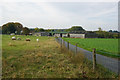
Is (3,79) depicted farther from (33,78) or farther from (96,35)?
(96,35)

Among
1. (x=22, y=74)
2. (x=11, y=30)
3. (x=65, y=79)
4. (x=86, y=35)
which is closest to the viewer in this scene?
(x=65, y=79)

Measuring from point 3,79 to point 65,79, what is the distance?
2.64 metres

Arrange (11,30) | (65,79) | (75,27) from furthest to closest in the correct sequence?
1. (75,27)
2. (11,30)
3. (65,79)

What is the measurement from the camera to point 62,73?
188 inches

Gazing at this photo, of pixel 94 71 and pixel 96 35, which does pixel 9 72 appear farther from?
pixel 96 35

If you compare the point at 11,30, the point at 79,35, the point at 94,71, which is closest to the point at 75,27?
the point at 79,35

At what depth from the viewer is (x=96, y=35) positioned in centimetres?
6419

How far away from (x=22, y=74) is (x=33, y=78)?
732 millimetres

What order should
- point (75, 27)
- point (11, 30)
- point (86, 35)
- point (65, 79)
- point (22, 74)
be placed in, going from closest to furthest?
1. point (65, 79)
2. point (22, 74)
3. point (86, 35)
4. point (11, 30)
5. point (75, 27)

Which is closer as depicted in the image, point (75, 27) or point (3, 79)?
point (3, 79)

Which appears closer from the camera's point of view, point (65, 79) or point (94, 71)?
point (65, 79)

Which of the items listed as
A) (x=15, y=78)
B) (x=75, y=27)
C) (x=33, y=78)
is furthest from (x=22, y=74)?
(x=75, y=27)

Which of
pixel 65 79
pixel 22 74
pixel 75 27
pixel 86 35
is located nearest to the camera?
pixel 65 79

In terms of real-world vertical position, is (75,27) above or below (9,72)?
above
